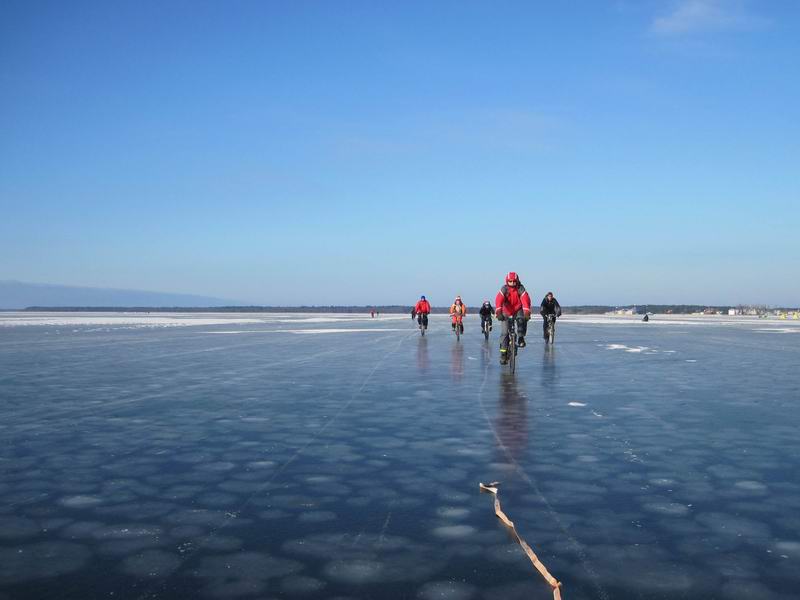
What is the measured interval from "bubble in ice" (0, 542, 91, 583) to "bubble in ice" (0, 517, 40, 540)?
240mm

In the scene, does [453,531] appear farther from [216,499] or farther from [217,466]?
[217,466]

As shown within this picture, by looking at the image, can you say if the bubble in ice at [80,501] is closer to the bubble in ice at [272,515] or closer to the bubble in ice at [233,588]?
the bubble in ice at [272,515]

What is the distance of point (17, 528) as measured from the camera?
187 inches

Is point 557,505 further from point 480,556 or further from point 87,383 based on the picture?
point 87,383

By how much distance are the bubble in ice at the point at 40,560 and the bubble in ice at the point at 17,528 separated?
0.79 feet

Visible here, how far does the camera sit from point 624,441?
7699 millimetres

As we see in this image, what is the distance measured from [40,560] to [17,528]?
76 centimetres

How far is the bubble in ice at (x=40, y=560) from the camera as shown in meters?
3.92

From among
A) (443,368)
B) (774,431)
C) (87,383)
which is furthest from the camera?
(443,368)

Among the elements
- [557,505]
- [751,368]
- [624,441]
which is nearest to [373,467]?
[557,505]

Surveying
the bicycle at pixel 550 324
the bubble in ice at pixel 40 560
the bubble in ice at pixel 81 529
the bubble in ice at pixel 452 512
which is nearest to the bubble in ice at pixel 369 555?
the bubble in ice at pixel 452 512

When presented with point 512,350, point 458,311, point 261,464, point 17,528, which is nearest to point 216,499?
point 261,464

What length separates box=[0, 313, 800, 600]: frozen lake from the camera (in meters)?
3.88

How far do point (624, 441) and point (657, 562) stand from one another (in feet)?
12.3
